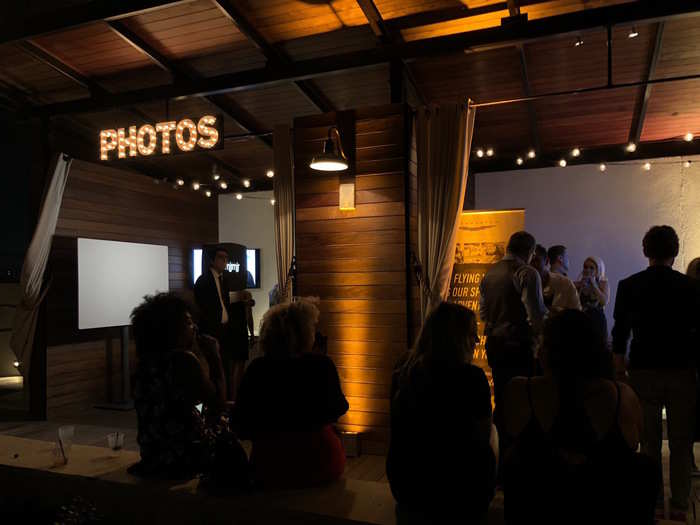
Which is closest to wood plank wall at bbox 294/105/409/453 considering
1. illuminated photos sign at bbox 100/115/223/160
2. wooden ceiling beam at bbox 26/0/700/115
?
wooden ceiling beam at bbox 26/0/700/115

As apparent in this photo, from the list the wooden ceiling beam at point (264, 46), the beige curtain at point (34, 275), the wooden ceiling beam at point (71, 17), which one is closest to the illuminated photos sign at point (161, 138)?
the wooden ceiling beam at point (264, 46)

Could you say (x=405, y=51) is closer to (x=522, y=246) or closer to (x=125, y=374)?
(x=522, y=246)

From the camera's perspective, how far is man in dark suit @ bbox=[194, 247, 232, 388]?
587 centimetres

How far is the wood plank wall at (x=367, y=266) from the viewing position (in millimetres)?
4660

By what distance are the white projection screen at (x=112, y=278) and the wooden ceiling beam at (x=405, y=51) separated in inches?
67.1

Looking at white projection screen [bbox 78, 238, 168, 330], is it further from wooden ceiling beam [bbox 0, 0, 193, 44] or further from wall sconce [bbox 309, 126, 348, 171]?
wall sconce [bbox 309, 126, 348, 171]

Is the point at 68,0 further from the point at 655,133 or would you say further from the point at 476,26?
the point at 655,133

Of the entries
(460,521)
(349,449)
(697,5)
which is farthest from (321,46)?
(460,521)

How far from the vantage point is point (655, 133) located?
6.87m

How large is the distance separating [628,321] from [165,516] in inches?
102

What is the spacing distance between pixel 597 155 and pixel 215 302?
5194 millimetres

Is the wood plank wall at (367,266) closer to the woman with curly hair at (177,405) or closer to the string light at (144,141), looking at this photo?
the string light at (144,141)

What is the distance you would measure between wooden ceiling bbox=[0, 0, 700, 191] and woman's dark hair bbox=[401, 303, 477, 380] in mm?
3131

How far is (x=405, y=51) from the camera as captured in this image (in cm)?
473
